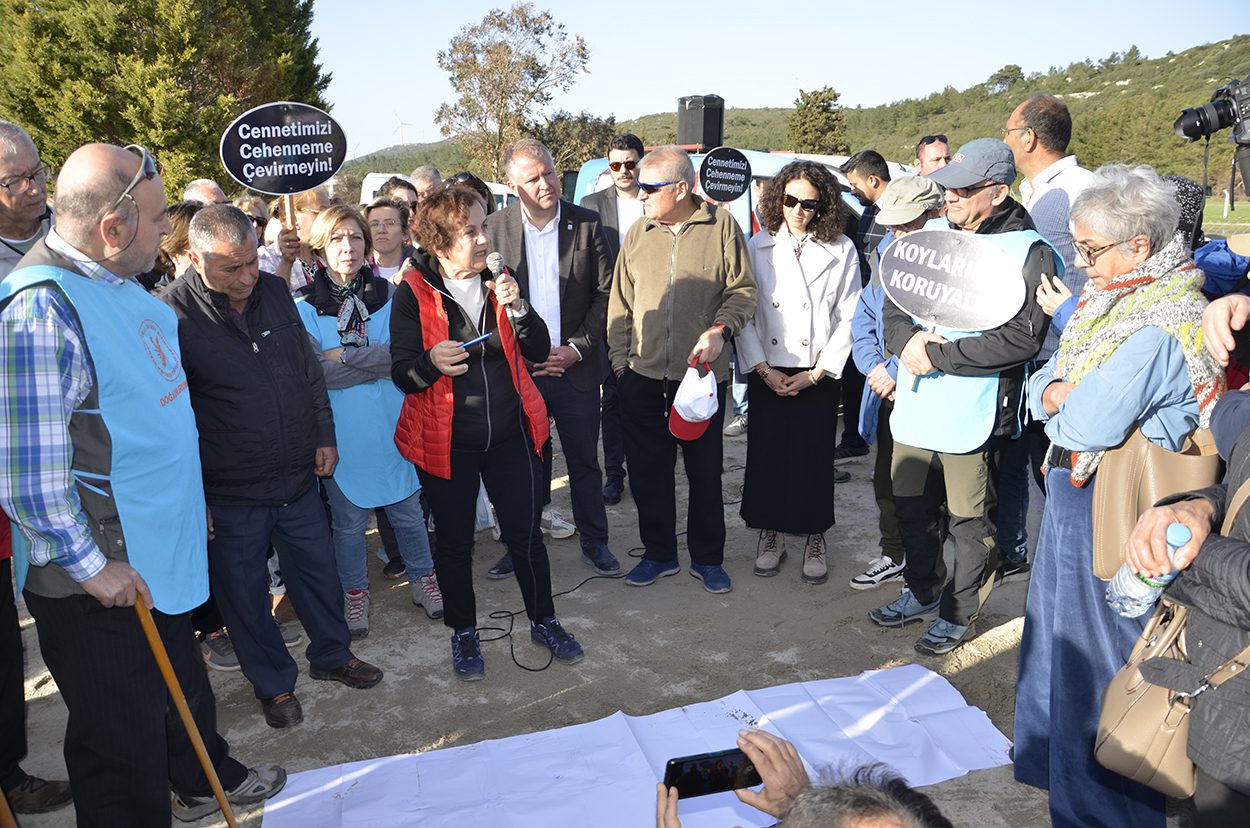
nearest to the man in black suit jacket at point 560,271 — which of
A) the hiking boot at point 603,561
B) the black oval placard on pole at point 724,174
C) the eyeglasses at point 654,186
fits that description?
the eyeglasses at point 654,186

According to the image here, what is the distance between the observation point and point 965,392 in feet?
12.3

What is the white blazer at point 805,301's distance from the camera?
15.1ft

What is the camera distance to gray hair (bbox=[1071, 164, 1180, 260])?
100 inches

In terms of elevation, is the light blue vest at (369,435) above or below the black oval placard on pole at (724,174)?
below

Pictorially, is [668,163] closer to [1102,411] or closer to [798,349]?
[798,349]

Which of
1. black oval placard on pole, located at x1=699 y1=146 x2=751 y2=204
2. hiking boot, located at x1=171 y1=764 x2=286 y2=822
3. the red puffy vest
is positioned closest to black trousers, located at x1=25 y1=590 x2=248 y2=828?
hiking boot, located at x1=171 y1=764 x2=286 y2=822

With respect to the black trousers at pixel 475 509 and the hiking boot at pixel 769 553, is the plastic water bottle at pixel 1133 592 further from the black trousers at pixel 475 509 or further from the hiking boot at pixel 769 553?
the hiking boot at pixel 769 553

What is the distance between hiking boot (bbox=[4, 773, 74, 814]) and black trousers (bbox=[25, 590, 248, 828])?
82 centimetres

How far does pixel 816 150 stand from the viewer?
35812 millimetres

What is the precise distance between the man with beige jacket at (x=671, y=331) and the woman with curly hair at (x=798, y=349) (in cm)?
19

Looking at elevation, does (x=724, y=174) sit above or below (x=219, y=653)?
above

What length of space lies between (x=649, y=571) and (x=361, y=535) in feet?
5.11

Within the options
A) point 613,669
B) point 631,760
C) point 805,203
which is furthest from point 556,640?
point 805,203

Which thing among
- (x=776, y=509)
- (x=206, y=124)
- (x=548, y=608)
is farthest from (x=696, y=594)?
(x=206, y=124)
